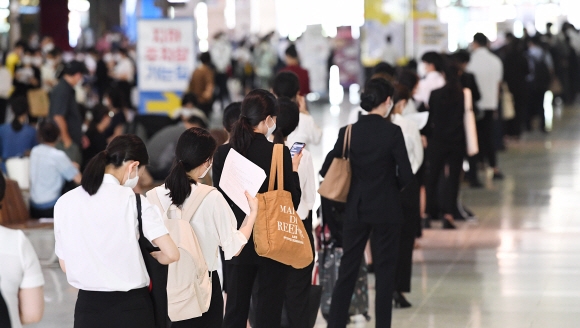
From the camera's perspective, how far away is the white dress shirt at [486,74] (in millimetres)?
13156

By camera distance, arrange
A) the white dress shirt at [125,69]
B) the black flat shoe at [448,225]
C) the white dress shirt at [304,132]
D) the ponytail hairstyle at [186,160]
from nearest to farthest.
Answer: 1. the ponytail hairstyle at [186,160]
2. the white dress shirt at [304,132]
3. the black flat shoe at [448,225]
4. the white dress shirt at [125,69]

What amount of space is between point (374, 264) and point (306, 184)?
Answer: 67 cm

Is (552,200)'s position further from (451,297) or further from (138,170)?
(138,170)

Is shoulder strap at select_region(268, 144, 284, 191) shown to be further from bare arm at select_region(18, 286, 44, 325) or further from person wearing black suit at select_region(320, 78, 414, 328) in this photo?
bare arm at select_region(18, 286, 44, 325)

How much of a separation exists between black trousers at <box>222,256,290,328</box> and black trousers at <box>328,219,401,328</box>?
1029 millimetres

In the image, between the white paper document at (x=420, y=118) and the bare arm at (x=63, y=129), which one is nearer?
the white paper document at (x=420, y=118)

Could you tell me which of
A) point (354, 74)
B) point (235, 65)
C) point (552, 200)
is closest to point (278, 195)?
point (552, 200)

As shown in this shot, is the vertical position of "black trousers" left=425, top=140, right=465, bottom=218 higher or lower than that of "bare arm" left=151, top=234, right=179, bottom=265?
lower

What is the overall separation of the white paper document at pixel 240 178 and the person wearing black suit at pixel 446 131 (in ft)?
17.5

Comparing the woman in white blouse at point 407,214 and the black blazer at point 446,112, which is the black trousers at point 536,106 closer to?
the black blazer at point 446,112

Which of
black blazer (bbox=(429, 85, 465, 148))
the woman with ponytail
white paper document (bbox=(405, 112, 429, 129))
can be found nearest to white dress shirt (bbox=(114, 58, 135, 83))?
the woman with ponytail

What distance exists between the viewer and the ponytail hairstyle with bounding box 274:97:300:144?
5.02 metres

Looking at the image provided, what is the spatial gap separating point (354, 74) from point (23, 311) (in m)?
27.7

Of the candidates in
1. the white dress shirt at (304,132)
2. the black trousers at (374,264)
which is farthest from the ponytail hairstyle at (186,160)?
the white dress shirt at (304,132)
